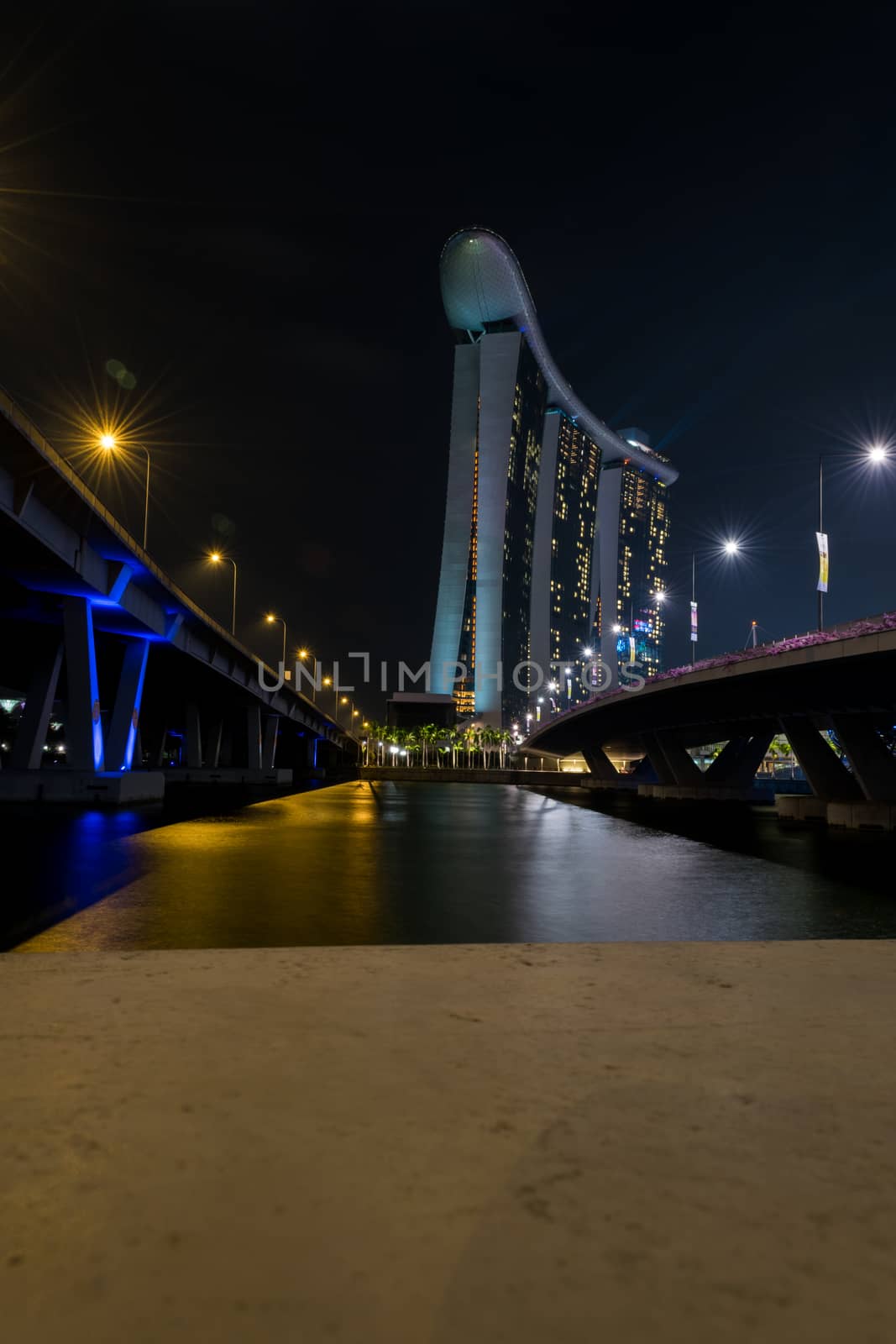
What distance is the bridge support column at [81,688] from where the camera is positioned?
36781mm

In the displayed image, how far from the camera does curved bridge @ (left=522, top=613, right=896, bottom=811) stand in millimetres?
31625

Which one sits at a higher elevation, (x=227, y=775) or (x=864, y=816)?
(x=227, y=775)

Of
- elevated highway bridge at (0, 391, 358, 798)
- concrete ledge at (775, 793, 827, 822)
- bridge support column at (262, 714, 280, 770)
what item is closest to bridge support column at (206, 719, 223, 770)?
bridge support column at (262, 714, 280, 770)

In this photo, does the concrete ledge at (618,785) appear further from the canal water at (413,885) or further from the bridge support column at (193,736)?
the canal water at (413,885)

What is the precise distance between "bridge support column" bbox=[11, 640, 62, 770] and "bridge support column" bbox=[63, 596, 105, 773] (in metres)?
4.74

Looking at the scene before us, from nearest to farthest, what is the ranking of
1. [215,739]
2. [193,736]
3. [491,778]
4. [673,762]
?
1. [673,762]
2. [193,736]
3. [215,739]
4. [491,778]

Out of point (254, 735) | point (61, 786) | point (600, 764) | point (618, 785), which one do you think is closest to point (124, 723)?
point (61, 786)

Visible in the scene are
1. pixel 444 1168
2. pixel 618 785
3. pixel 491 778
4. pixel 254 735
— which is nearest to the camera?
pixel 444 1168

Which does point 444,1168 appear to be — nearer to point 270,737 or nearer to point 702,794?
point 702,794

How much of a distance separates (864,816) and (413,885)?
28.9m

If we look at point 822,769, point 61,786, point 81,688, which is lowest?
point 61,786

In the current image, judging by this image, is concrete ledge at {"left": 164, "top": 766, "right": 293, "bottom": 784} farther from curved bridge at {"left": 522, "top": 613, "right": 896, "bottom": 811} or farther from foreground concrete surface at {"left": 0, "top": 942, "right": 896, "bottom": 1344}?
foreground concrete surface at {"left": 0, "top": 942, "right": 896, "bottom": 1344}

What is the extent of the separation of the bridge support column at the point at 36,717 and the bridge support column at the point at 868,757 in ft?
124

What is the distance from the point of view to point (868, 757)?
1517 inches
